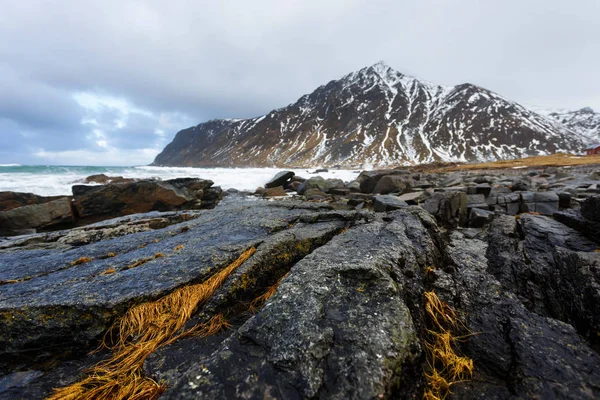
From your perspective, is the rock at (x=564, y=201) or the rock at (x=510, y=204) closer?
the rock at (x=564, y=201)

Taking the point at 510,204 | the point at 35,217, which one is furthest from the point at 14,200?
the point at 510,204

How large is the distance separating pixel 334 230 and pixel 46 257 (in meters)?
5.33

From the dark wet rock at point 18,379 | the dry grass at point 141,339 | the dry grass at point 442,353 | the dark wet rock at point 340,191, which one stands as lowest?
the dark wet rock at point 340,191

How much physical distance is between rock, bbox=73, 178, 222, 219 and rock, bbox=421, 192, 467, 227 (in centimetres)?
1415

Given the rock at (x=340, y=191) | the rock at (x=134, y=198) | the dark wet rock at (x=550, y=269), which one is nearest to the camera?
the dark wet rock at (x=550, y=269)

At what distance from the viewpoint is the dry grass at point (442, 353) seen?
217cm

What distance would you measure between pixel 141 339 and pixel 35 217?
13.1 meters

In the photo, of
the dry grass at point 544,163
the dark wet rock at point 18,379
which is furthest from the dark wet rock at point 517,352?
the dry grass at point 544,163

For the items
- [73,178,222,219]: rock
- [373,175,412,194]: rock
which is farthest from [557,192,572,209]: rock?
[73,178,222,219]: rock

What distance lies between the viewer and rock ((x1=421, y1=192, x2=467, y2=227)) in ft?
26.0

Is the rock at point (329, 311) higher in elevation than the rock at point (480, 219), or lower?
higher

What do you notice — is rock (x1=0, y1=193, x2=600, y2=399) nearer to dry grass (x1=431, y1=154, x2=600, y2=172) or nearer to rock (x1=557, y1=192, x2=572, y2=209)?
rock (x1=557, y1=192, x2=572, y2=209)

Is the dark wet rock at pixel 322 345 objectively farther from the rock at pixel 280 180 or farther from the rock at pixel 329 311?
the rock at pixel 280 180

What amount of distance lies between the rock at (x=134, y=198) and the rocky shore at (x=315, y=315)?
9.98 metres
